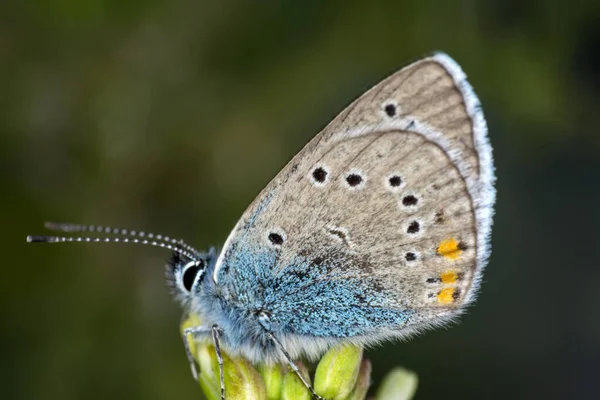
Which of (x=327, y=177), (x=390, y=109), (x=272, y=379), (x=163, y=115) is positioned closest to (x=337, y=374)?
(x=272, y=379)

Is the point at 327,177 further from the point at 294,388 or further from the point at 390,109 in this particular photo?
the point at 294,388

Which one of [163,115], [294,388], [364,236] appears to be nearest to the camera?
[294,388]

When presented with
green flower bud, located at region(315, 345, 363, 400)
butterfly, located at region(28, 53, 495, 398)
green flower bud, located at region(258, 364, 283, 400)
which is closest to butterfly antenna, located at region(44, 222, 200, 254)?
butterfly, located at region(28, 53, 495, 398)

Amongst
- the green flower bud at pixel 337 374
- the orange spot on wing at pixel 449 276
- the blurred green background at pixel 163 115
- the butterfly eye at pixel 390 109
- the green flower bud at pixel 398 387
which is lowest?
the green flower bud at pixel 398 387

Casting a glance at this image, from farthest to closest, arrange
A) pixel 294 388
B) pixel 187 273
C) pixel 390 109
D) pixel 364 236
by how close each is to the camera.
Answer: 1. pixel 187 273
2. pixel 364 236
3. pixel 390 109
4. pixel 294 388

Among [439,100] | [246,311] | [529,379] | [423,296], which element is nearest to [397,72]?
[439,100]

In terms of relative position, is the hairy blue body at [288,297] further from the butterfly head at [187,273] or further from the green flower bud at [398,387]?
the green flower bud at [398,387]

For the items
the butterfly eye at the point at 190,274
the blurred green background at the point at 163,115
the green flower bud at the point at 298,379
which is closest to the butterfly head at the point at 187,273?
the butterfly eye at the point at 190,274
